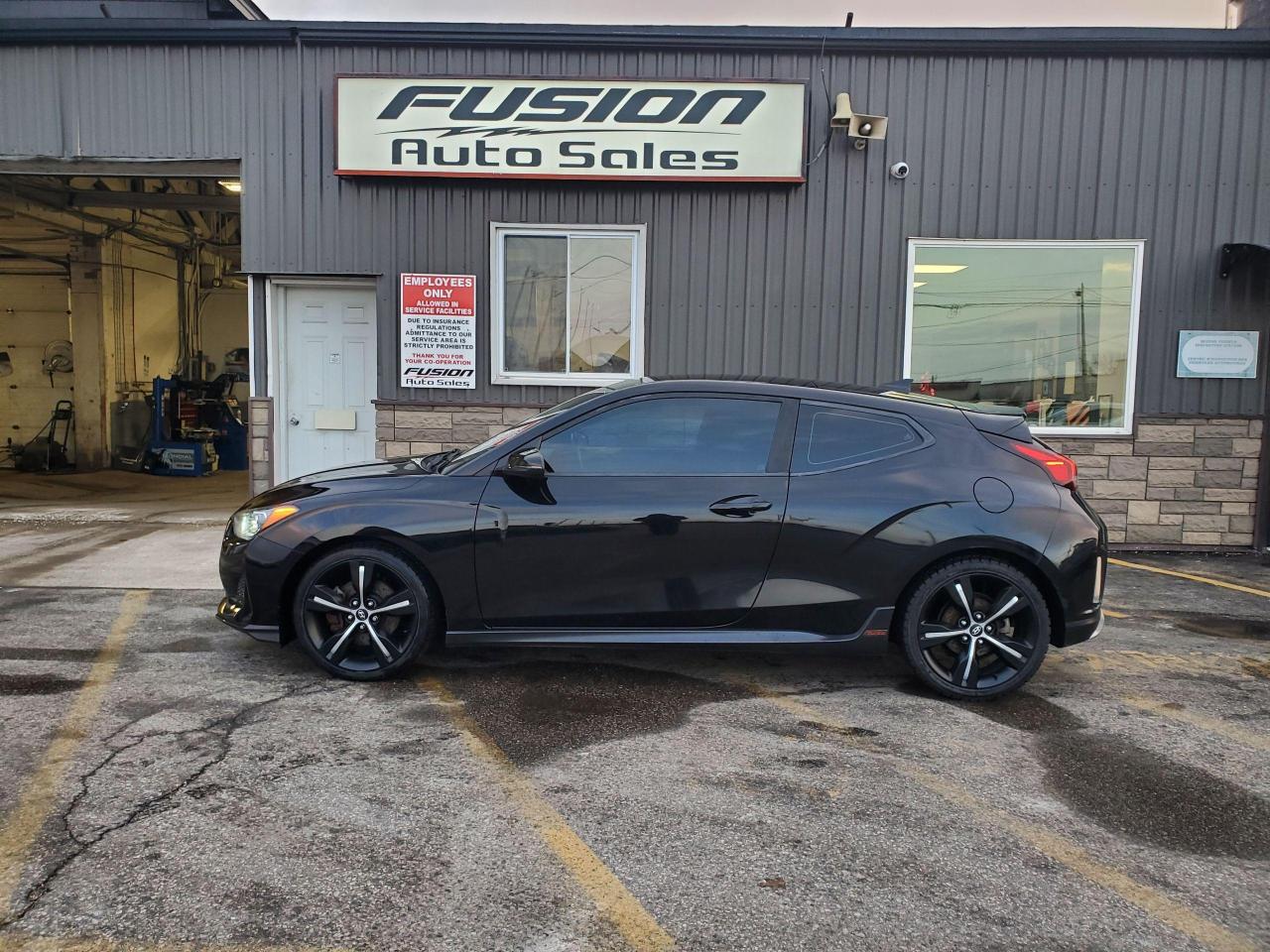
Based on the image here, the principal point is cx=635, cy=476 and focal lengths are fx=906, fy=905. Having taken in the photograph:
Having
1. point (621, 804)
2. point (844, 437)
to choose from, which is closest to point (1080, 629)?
point (844, 437)

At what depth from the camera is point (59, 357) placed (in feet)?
57.1

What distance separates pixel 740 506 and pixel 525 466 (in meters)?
1.06

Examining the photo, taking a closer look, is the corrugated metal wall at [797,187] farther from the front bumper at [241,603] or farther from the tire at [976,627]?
the tire at [976,627]

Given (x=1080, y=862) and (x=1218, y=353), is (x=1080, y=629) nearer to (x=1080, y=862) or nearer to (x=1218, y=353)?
(x=1080, y=862)

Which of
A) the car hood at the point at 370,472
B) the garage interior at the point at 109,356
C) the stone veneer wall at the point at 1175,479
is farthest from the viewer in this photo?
the garage interior at the point at 109,356

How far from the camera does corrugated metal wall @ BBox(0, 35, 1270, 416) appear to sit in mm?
8516

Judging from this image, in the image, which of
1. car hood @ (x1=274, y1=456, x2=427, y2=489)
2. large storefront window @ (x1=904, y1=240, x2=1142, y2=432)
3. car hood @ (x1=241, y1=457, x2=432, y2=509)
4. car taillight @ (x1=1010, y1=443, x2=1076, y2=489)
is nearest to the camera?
car taillight @ (x1=1010, y1=443, x2=1076, y2=489)

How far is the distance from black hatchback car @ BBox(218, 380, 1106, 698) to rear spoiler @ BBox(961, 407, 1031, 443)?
4cm

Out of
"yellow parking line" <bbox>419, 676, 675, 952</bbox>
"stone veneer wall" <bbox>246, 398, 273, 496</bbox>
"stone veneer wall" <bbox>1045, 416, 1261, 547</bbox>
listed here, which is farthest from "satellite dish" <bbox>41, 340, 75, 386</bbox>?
"stone veneer wall" <bbox>1045, 416, 1261, 547</bbox>

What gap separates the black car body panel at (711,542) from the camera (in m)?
4.38

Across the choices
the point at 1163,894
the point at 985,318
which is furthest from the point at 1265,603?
the point at 1163,894

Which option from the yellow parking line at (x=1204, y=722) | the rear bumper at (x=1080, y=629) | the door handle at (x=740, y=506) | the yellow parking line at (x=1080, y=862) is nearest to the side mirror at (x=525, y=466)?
the door handle at (x=740, y=506)

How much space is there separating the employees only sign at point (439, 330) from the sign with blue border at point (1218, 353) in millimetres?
6792

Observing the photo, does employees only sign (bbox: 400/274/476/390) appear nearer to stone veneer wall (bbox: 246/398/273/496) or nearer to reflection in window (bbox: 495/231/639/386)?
reflection in window (bbox: 495/231/639/386)
